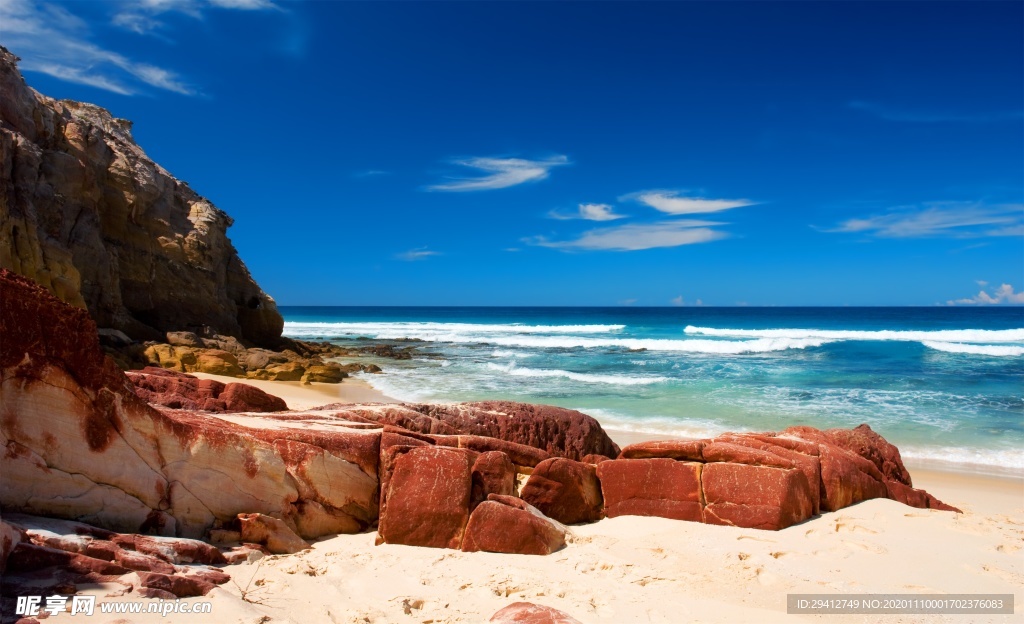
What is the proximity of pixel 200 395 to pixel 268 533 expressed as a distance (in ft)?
10.4

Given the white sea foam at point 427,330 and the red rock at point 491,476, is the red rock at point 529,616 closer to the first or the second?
the red rock at point 491,476

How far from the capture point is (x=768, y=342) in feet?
110

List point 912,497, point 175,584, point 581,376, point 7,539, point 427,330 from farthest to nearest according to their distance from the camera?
point 427,330 → point 581,376 → point 912,497 → point 175,584 → point 7,539

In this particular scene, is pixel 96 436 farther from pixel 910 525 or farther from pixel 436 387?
pixel 436 387

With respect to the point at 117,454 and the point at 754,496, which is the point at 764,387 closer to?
the point at 754,496

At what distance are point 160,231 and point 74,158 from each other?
4539mm

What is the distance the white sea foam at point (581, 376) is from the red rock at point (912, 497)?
35.9 feet

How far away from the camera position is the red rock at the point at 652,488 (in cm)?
579

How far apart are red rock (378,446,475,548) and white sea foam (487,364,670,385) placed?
13.5 meters

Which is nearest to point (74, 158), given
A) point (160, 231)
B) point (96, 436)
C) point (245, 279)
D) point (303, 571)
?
point (160, 231)

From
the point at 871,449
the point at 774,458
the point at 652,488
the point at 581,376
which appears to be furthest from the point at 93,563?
the point at 581,376

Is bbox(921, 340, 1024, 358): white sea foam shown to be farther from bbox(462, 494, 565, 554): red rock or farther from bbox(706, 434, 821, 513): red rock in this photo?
bbox(462, 494, 565, 554): red rock

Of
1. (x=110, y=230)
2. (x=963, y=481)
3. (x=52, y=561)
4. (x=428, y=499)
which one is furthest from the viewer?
(x=110, y=230)

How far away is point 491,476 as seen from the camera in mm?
5281
